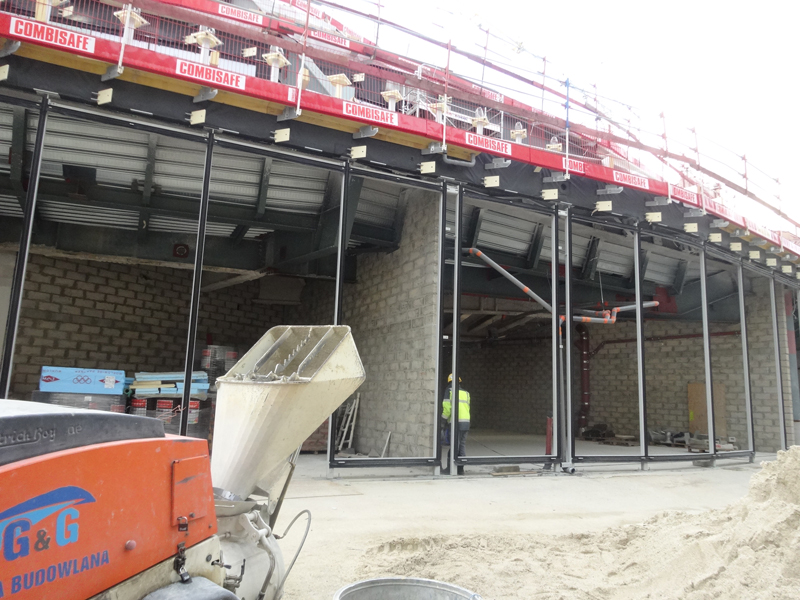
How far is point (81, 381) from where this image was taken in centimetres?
905

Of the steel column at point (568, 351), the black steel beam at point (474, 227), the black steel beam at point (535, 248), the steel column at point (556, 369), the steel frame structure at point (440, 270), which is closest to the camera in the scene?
the steel frame structure at point (440, 270)

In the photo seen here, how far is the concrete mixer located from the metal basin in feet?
1.68

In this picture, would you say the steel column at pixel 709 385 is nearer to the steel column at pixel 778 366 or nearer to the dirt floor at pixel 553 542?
the steel column at pixel 778 366

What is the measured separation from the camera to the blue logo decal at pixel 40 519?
1.75m

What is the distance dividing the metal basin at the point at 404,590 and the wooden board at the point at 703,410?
15.6m

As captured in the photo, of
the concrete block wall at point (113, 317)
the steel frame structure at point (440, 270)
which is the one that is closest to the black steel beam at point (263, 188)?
the steel frame structure at point (440, 270)

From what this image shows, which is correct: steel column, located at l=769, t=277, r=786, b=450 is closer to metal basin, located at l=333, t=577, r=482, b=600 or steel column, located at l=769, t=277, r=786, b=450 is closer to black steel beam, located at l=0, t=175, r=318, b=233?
black steel beam, located at l=0, t=175, r=318, b=233

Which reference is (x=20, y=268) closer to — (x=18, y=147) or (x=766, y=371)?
(x=18, y=147)

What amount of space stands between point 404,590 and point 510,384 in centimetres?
1953

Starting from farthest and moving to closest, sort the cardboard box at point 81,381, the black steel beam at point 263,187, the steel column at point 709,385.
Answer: the steel column at point 709,385 < the black steel beam at point 263,187 < the cardboard box at point 81,381

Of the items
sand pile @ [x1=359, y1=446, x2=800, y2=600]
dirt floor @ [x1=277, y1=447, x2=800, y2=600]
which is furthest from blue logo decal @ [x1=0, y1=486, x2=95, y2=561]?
sand pile @ [x1=359, y1=446, x2=800, y2=600]

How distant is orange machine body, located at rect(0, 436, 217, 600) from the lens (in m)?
1.80

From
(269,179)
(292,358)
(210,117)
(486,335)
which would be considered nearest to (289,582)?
(292,358)

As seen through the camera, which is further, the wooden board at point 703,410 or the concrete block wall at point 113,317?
the wooden board at point 703,410
